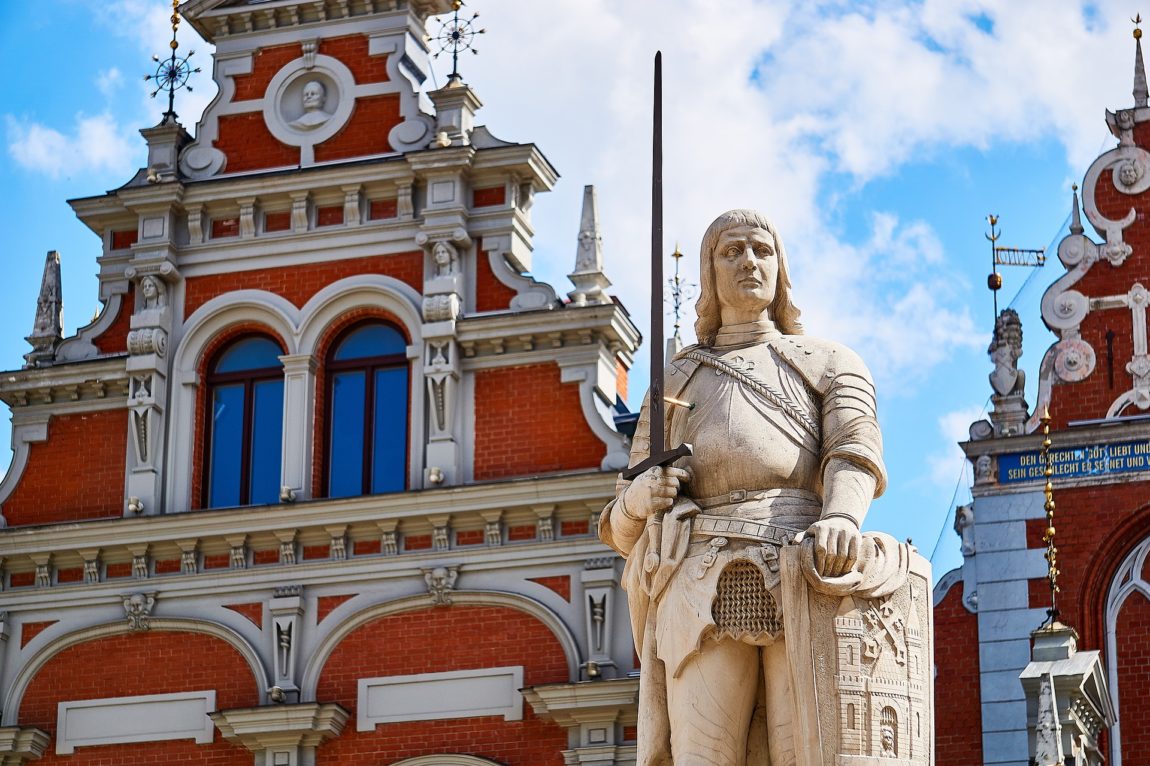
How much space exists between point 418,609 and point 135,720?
2.57m

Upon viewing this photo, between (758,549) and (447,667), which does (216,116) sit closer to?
(447,667)

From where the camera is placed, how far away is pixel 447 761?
18922 millimetres

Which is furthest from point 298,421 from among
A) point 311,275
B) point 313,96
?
point 313,96

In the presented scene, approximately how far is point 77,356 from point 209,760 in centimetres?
392

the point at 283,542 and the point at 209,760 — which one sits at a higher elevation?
the point at 283,542

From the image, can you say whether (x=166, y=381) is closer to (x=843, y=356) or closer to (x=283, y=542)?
(x=283, y=542)

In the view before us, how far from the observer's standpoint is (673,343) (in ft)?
81.4

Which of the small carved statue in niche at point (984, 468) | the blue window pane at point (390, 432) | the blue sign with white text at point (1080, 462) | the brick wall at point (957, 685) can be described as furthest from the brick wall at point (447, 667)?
the blue sign with white text at point (1080, 462)

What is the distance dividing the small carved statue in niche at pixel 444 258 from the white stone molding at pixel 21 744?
5.06 metres

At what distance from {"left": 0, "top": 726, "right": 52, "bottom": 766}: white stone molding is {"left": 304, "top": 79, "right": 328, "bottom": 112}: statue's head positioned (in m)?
5.86

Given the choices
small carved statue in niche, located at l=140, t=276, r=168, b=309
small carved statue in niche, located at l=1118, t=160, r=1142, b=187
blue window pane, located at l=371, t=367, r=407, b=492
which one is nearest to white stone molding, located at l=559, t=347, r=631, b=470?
blue window pane, located at l=371, t=367, r=407, b=492

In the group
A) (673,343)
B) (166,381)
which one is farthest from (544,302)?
(673,343)

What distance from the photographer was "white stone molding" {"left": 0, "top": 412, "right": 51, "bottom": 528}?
68.7 feet

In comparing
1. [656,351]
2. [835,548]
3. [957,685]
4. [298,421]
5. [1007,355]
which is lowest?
[835,548]
